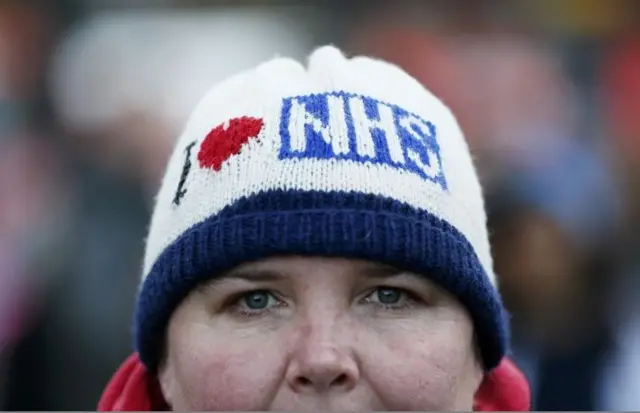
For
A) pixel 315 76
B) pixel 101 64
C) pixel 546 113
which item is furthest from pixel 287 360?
pixel 101 64

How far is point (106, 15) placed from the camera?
12.2 ft

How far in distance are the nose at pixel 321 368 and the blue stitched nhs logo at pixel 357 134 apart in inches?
9.8

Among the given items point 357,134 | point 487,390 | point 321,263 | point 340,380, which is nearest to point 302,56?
point 487,390

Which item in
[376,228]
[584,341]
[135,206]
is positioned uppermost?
[376,228]

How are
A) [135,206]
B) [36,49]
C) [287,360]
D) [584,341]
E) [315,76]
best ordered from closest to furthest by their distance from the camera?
[287,360] → [315,76] → [584,341] → [135,206] → [36,49]

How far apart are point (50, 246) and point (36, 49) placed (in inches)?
30.2

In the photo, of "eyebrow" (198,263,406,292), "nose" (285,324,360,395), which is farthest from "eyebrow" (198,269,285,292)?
"nose" (285,324,360,395)

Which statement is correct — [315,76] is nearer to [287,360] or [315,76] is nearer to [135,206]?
[287,360]

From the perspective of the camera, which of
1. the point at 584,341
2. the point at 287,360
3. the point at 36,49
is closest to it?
the point at 287,360

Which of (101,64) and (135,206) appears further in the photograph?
(101,64)

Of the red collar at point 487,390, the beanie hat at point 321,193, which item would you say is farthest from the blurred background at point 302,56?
the beanie hat at point 321,193

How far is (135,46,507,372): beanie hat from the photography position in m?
1.22

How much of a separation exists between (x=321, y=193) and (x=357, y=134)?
0.34 feet

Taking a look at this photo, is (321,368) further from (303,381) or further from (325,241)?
(325,241)
